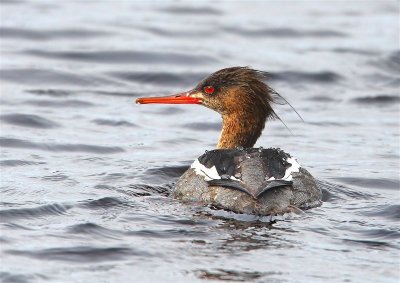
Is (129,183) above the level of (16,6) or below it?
below

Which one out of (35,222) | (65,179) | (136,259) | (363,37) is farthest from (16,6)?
(136,259)

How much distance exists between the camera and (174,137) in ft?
37.1

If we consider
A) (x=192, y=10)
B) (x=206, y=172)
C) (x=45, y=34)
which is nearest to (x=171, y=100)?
(x=206, y=172)

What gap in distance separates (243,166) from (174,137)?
146 inches

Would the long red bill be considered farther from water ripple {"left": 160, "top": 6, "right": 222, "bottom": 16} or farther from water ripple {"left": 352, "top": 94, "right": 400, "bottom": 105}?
water ripple {"left": 160, "top": 6, "right": 222, "bottom": 16}

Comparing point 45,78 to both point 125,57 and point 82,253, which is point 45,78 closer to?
point 125,57

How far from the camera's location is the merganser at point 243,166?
296 inches

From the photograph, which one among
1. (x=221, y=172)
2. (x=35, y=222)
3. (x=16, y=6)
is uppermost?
(x=16, y=6)

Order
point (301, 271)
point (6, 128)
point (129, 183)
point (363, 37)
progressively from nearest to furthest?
1. point (301, 271)
2. point (129, 183)
3. point (6, 128)
4. point (363, 37)

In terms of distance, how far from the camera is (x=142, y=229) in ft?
24.1

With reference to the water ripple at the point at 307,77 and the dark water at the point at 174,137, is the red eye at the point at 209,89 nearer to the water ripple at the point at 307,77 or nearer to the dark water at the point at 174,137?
the dark water at the point at 174,137

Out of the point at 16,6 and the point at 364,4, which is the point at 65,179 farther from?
the point at 364,4

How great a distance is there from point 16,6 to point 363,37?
5.69 metres

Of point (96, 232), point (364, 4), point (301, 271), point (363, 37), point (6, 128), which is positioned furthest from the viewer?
point (364, 4)
